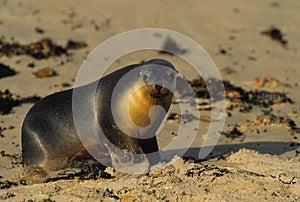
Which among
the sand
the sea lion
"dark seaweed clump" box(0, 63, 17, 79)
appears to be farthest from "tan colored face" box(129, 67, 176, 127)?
"dark seaweed clump" box(0, 63, 17, 79)

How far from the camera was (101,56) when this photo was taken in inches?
416

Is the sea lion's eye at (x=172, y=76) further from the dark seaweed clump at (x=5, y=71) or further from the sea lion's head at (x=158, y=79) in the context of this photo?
the dark seaweed clump at (x=5, y=71)

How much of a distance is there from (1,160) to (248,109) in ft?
12.8

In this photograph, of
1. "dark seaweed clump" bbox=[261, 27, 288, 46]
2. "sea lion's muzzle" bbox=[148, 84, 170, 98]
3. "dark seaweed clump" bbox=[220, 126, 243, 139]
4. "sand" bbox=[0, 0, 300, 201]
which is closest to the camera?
"sand" bbox=[0, 0, 300, 201]

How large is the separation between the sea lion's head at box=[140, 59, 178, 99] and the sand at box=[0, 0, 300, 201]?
78cm

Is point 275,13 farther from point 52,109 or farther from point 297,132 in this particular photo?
point 52,109

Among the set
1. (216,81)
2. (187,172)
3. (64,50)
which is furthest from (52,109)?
(64,50)

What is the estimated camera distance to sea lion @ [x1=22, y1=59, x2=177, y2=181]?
5316 millimetres

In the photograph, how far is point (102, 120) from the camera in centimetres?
539

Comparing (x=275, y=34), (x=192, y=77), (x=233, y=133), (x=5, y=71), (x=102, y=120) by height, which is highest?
(x=275, y=34)

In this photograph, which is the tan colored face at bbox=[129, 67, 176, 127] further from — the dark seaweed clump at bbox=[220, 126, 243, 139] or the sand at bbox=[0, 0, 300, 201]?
the dark seaweed clump at bbox=[220, 126, 243, 139]

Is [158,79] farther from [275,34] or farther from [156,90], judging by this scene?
[275,34]

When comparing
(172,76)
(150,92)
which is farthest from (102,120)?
(172,76)

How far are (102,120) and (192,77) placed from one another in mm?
4497
